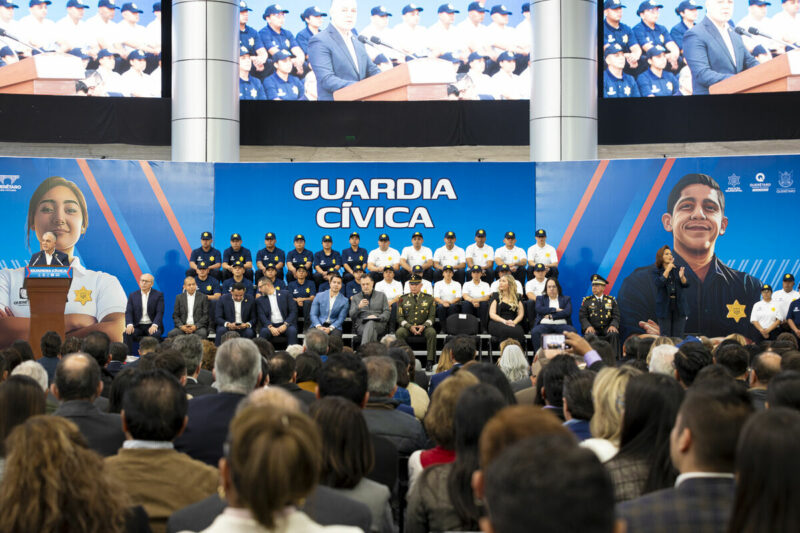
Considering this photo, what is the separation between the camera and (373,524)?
3.24 metres

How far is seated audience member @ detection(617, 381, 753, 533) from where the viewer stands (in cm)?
244

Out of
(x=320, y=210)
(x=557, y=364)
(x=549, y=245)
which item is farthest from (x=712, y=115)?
(x=557, y=364)

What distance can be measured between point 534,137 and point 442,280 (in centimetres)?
378

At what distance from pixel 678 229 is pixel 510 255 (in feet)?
9.30

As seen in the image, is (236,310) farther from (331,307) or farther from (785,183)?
(785,183)

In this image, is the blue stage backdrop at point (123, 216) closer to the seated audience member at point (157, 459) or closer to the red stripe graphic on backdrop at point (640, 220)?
the red stripe graphic on backdrop at point (640, 220)

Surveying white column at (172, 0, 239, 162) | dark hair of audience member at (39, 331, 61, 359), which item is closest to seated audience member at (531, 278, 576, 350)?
white column at (172, 0, 239, 162)

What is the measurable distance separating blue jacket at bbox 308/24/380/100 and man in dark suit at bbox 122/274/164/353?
674cm

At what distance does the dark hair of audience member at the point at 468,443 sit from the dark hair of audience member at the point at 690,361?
97.2 inches

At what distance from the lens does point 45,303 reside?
10.4 m

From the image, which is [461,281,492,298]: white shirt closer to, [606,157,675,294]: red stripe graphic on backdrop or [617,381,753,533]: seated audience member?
[606,157,675,294]: red stripe graphic on backdrop

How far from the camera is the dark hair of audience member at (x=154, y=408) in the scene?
3.43 metres

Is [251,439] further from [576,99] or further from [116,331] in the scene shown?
[576,99]

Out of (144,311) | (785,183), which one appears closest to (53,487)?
(144,311)
